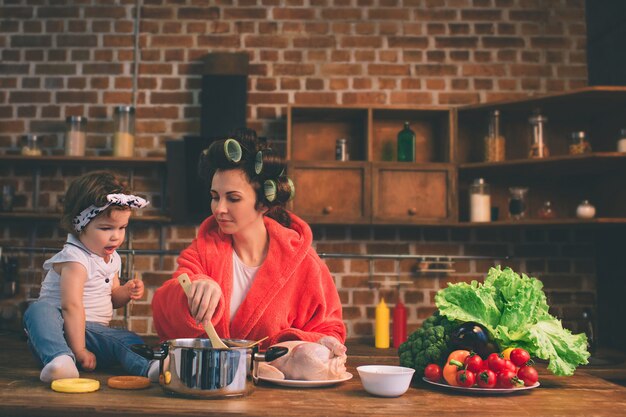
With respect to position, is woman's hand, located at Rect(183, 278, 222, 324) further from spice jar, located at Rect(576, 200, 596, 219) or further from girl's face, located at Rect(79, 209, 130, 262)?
spice jar, located at Rect(576, 200, 596, 219)

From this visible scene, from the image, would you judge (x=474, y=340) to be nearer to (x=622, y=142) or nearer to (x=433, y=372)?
(x=433, y=372)

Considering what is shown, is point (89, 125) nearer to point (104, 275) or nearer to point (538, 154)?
point (104, 275)

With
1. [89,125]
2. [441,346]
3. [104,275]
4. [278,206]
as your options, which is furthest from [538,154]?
[89,125]

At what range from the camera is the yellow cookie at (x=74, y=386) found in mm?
1407

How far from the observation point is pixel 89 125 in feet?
12.6

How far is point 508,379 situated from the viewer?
150 cm

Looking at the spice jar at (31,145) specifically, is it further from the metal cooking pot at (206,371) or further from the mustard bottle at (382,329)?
the metal cooking pot at (206,371)

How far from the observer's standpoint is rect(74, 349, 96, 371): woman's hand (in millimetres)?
1738

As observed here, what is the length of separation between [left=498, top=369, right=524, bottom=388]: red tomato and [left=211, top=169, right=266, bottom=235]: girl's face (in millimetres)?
886

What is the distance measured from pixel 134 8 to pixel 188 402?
10.2 ft

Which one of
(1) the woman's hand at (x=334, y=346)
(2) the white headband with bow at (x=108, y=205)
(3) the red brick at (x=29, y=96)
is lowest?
(1) the woman's hand at (x=334, y=346)

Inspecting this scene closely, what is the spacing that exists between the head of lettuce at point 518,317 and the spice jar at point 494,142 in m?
1.94

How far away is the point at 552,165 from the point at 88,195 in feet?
8.03

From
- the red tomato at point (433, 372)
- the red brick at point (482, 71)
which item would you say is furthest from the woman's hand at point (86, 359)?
the red brick at point (482, 71)
